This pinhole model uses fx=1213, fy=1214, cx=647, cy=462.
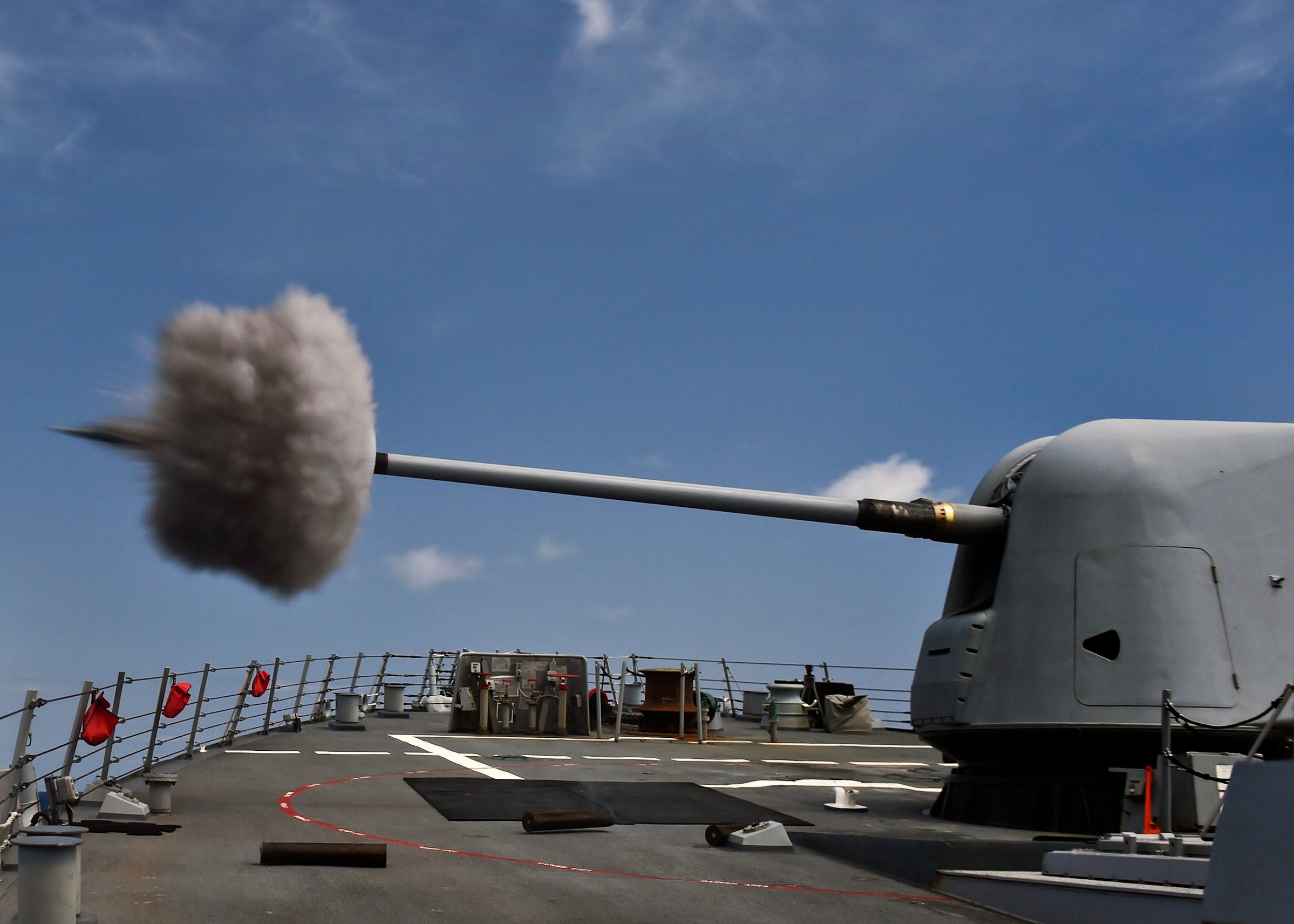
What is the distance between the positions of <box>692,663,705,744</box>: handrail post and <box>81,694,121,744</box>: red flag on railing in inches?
354

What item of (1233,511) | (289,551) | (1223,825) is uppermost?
(1233,511)

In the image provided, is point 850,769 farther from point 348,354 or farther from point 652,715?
point 348,354

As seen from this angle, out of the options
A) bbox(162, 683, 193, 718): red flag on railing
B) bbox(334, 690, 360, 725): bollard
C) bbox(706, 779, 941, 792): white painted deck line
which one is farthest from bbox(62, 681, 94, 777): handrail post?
bbox(334, 690, 360, 725): bollard

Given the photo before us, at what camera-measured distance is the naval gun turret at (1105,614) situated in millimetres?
7816

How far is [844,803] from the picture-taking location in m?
9.38

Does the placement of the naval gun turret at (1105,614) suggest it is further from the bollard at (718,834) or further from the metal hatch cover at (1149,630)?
the bollard at (718,834)

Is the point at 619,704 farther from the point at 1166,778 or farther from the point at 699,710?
the point at 1166,778

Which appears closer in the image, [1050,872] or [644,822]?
[1050,872]

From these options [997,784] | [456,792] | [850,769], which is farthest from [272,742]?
[997,784]

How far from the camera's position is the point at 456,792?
9531 mm

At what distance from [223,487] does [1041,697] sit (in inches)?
211

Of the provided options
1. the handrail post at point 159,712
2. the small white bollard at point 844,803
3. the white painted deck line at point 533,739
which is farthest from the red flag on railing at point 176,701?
the small white bollard at point 844,803

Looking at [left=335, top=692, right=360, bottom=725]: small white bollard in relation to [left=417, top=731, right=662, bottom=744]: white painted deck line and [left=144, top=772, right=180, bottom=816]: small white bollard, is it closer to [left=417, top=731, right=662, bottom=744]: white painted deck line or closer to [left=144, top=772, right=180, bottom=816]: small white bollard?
[left=417, top=731, right=662, bottom=744]: white painted deck line

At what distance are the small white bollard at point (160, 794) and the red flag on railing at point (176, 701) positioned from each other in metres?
2.34
